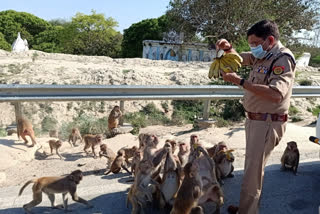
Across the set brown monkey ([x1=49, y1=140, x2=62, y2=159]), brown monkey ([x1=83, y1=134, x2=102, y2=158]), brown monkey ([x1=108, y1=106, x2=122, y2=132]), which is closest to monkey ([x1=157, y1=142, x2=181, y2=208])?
brown monkey ([x1=83, y1=134, x2=102, y2=158])

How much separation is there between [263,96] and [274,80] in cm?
19

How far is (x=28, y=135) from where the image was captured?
5.78 m

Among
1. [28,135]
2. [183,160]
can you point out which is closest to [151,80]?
[28,135]

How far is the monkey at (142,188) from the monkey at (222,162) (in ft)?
4.18

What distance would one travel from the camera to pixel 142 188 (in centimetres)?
341

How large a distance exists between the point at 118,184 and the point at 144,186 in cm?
111

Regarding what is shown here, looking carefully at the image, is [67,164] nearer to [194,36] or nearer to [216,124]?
[216,124]

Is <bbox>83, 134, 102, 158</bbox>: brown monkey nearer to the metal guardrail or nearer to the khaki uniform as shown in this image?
the metal guardrail

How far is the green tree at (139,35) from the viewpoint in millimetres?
41250

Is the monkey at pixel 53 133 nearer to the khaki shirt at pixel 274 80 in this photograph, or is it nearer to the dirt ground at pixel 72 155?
the dirt ground at pixel 72 155

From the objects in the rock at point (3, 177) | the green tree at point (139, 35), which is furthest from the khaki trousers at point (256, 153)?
the green tree at point (139, 35)

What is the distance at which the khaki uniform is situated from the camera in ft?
10.1

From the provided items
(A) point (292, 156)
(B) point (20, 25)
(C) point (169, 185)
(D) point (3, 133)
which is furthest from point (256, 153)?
(B) point (20, 25)

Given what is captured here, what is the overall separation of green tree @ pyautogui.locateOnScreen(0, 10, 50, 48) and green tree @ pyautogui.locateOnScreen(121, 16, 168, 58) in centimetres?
1483
